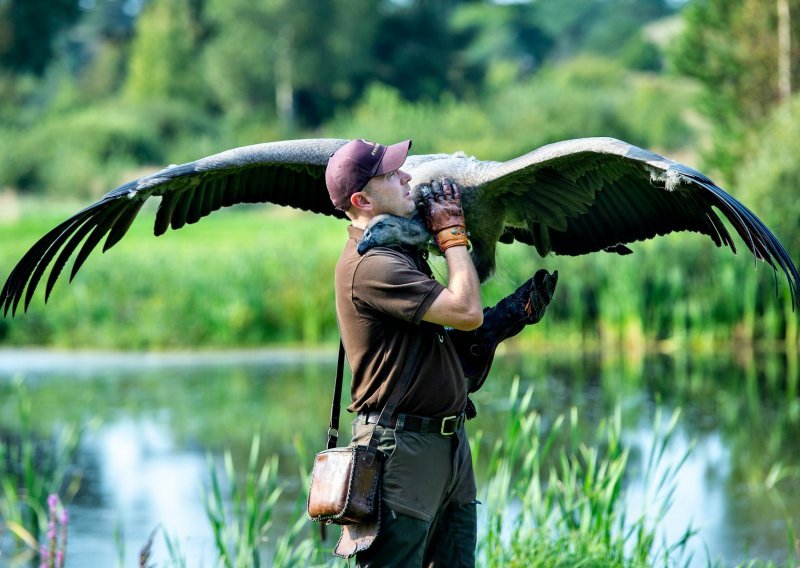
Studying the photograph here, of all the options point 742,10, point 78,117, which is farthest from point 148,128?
point 742,10

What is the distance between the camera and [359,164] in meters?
4.08

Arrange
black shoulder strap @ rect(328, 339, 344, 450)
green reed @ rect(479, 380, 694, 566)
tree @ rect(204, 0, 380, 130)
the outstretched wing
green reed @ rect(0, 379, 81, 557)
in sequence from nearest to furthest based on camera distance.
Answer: black shoulder strap @ rect(328, 339, 344, 450), the outstretched wing, green reed @ rect(479, 380, 694, 566), green reed @ rect(0, 379, 81, 557), tree @ rect(204, 0, 380, 130)

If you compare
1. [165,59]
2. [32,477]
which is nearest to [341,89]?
[165,59]

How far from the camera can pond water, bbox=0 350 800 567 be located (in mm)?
9328

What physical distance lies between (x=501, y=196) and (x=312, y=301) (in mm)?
12382

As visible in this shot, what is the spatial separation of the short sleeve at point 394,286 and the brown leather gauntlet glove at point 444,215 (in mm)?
156

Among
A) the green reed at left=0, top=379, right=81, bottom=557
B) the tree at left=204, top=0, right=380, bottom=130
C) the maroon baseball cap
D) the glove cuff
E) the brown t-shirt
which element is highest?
the tree at left=204, top=0, right=380, bottom=130

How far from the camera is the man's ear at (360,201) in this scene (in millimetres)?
4152

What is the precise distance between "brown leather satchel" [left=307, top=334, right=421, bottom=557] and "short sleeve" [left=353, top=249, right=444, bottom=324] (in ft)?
0.60

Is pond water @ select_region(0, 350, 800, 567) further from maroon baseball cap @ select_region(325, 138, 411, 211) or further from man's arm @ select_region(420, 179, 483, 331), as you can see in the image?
maroon baseball cap @ select_region(325, 138, 411, 211)

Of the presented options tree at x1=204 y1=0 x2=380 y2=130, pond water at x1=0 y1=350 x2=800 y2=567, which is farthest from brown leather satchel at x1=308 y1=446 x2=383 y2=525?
tree at x1=204 y1=0 x2=380 y2=130

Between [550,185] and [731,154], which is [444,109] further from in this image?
[550,185]

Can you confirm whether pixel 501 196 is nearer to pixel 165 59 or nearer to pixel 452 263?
pixel 452 263

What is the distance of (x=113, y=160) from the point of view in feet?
135
